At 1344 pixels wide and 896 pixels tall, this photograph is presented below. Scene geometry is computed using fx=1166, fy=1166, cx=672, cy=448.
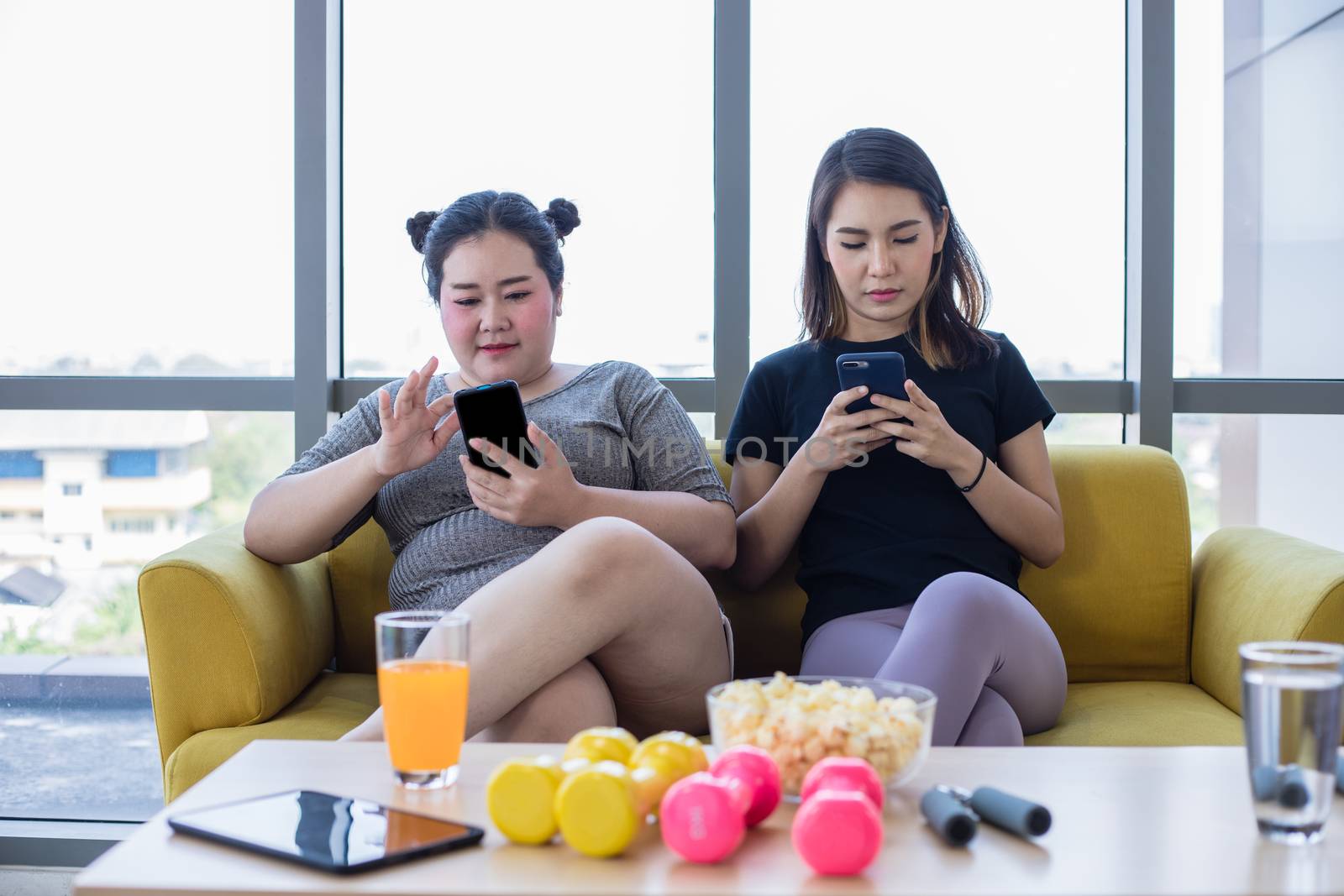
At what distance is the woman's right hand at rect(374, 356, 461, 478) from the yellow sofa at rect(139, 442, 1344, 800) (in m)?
0.27

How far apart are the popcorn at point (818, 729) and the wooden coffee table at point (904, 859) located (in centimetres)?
4

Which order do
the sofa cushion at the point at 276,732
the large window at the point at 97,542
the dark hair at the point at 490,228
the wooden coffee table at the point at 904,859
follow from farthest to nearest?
the large window at the point at 97,542 → the dark hair at the point at 490,228 → the sofa cushion at the point at 276,732 → the wooden coffee table at the point at 904,859

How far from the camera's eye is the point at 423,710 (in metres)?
0.95

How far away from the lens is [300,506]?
1716 mm

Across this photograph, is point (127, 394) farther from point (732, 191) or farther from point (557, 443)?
point (732, 191)

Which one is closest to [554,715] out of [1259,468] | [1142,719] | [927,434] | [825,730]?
[825,730]

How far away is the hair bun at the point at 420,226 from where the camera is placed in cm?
195

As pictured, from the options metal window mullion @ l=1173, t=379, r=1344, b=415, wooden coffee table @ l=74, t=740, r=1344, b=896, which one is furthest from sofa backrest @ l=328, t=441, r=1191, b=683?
wooden coffee table @ l=74, t=740, r=1344, b=896

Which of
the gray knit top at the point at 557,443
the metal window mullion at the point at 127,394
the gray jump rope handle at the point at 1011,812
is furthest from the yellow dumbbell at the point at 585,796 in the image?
the metal window mullion at the point at 127,394

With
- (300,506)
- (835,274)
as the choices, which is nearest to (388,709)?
(300,506)

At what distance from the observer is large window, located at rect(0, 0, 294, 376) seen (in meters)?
2.40

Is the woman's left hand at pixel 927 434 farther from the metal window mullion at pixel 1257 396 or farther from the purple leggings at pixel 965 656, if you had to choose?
the metal window mullion at pixel 1257 396

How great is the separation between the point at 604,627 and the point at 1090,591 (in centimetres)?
103

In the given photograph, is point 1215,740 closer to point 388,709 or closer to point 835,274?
point 835,274
